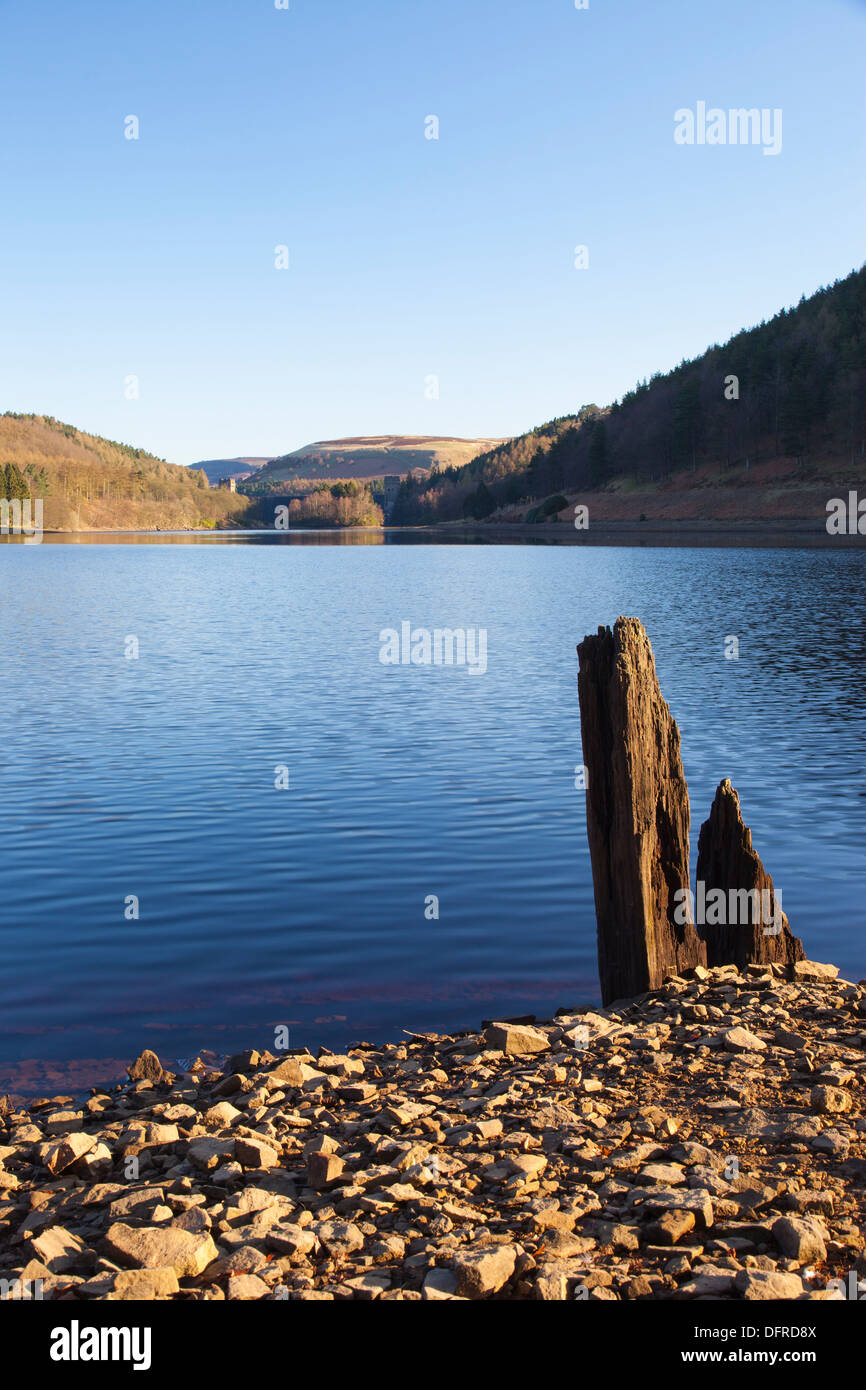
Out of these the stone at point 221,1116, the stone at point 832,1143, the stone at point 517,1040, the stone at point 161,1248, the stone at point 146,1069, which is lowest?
the stone at point 146,1069

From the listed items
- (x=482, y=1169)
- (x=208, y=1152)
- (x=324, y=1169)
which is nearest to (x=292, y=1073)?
(x=208, y=1152)

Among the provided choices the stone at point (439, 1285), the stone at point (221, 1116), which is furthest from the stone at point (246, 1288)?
the stone at point (221, 1116)

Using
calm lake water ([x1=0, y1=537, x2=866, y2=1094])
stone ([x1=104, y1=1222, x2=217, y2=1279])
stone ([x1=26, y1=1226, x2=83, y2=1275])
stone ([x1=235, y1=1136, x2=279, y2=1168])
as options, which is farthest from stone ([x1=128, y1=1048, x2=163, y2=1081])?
stone ([x1=104, y1=1222, x2=217, y2=1279])

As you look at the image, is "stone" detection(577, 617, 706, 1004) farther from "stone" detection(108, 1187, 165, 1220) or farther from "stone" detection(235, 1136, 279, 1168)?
"stone" detection(108, 1187, 165, 1220)

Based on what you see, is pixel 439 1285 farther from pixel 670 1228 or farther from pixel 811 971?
pixel 811 971

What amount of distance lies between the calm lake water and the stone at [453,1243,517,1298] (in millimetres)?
4694

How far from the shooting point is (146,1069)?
8.67 m

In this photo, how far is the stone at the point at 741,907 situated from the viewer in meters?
10.1

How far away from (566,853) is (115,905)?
5.87 meters

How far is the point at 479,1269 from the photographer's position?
4.93 meters

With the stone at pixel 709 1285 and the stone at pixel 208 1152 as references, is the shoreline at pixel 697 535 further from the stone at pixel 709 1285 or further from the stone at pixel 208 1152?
the stone at pixel 709 1285

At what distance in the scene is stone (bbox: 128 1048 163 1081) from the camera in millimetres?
8617
